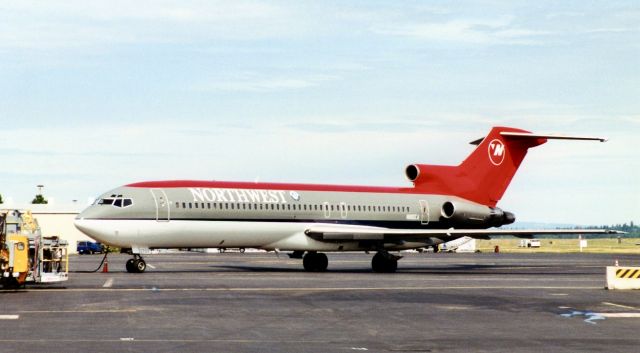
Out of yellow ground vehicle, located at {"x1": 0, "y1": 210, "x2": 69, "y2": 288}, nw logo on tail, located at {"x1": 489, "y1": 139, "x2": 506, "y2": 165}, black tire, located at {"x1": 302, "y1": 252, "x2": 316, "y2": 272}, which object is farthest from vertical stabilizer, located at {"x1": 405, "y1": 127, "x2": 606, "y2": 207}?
yellow ground vehicle, located at {"x1": 0, "y1": 210, "x2": 69, "y2": 288}

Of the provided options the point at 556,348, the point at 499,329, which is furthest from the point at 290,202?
the point at 556,348

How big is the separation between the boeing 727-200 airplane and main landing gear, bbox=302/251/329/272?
0.05 m

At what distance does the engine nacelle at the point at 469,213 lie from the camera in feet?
172

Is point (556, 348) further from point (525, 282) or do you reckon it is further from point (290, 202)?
point (290, 202)

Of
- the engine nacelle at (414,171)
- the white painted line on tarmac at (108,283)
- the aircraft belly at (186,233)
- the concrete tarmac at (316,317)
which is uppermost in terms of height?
the engine nacelle at (414,171)

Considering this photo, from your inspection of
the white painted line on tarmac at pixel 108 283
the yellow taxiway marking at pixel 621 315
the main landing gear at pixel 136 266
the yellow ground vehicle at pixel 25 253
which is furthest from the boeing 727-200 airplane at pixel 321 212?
the yellow taxiway marking at pixel 621 315

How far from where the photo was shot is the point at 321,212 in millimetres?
48156

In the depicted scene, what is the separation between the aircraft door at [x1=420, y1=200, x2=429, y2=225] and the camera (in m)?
52.2

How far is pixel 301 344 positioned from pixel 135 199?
89.2ft

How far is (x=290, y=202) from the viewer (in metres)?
47.0

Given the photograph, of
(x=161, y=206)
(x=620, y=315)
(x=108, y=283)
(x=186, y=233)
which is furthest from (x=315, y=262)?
(x=620, y=315)

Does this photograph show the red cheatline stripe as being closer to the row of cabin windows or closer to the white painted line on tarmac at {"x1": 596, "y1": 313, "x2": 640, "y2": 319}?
the row of cabin windows

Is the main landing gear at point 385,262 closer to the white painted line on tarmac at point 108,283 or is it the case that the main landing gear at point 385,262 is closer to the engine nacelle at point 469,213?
the engine nacelle at point 469,213

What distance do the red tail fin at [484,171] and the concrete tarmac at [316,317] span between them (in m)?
17.9
